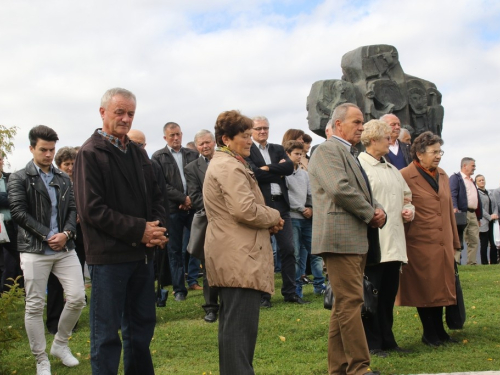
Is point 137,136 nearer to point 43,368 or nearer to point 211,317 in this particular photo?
point 211,317

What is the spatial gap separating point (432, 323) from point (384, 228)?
1.19 meters

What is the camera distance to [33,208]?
20.3 ft

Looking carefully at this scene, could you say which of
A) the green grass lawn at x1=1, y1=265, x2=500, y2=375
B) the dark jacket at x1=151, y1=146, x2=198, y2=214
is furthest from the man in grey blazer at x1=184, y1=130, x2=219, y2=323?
the green grass lawn at x1=1, y1=265, x2=500, y2=375

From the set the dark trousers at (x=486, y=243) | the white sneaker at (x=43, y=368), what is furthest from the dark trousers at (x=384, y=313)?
the dark trousers at (x=486, y=243)

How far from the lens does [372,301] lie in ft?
18.6

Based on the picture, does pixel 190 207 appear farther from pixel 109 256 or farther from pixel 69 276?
pixel 109 256

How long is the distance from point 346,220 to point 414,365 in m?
1.60

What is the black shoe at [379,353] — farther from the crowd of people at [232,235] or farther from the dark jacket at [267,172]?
the dark jacket at [267,172]

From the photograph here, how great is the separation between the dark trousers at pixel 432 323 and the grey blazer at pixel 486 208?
28.0ft

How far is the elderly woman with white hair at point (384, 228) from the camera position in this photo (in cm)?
608

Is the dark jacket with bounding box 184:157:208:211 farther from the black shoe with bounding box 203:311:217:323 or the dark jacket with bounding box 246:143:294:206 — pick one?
the black shoe with bounding box 203:311:217:323

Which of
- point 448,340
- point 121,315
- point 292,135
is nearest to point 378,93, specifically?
point 292,135

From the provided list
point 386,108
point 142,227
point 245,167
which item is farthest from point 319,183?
point 386,108

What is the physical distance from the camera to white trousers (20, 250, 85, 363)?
5820 mm
